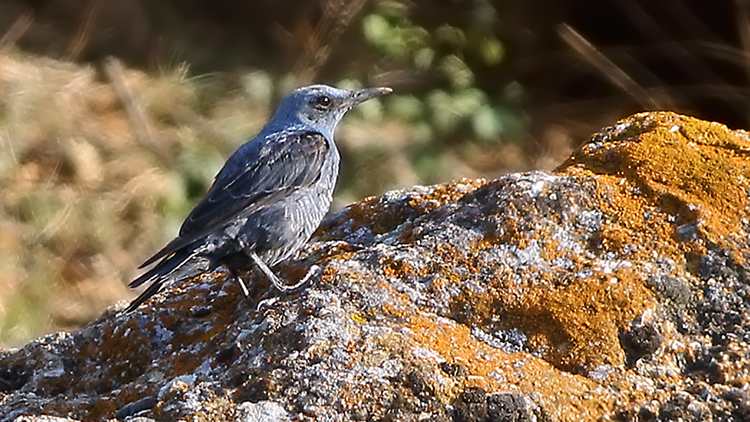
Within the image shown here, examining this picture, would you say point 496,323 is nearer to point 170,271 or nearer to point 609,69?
point 170,271

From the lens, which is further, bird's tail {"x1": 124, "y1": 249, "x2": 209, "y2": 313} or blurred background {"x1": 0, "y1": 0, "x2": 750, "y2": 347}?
blurred background {"x1": 0, "y1": 0, "x2": 750, "y2": 347}

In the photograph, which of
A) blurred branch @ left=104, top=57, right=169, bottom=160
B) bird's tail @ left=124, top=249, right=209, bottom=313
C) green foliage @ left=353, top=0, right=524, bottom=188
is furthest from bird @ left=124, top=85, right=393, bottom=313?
blurred branch @ left=104, top=57, right=169, bottom=160

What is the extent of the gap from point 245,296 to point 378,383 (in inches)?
40.4

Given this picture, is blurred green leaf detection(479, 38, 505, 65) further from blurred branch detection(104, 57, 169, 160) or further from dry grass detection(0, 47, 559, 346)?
blurred branch detection(104, 57, 169, 160)

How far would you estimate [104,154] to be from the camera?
26.9 ft

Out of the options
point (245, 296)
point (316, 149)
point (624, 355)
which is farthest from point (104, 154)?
point (624, 355)

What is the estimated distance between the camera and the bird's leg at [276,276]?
3.37 meters

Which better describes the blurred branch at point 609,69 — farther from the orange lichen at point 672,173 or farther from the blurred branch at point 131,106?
the orange lichen at point 672,173

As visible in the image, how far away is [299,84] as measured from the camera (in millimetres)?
8453

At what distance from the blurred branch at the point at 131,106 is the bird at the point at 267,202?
128 inches

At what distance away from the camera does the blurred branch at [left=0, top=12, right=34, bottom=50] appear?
352 inches

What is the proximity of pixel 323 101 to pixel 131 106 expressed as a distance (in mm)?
3875

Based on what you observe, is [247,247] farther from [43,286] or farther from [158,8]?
[158,8]

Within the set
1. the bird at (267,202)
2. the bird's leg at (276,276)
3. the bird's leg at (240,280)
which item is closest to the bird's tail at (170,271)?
the bird at (267,202)
